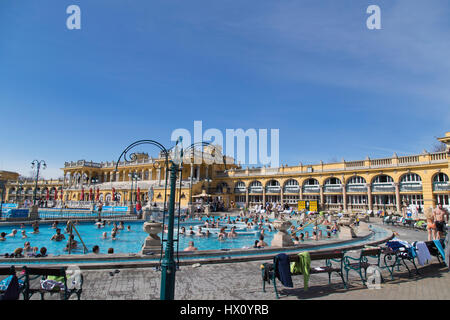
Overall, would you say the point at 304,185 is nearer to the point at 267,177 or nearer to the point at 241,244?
the point at 267,177

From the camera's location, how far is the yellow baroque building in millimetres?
30500

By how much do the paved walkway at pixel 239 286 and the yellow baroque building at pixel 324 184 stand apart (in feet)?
41.1

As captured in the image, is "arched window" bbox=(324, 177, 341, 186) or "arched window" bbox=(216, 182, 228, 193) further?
"arched window" bbox=(216, 182, 228, 193)

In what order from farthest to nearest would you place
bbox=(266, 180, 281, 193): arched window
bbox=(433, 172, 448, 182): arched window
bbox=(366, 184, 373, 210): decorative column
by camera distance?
bbox=(266, 180, 281, 193): arched window, bbox=(366, 184, 373, 210): decorative column, bbox=(433, 172, 448, 182): arched window

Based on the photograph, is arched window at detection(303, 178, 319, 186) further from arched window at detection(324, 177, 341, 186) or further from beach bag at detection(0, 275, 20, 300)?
beach bag at detection(0, 275, 20, 300)

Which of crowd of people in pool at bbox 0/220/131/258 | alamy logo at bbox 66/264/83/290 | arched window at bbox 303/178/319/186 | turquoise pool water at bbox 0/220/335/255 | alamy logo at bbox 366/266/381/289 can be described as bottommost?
turquoise pool water at bbox 0/220/335/255

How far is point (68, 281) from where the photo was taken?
539 cm

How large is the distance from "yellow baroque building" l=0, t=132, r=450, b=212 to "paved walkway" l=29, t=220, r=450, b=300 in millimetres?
12536

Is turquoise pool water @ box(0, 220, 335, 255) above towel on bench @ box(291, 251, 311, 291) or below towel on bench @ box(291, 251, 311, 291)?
below

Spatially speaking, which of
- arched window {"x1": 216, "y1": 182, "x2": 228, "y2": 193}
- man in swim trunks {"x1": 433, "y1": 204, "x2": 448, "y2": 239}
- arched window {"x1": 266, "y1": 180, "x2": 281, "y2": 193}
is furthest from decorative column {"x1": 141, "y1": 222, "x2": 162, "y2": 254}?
arched window {"x1": 216, "y1": 182, "x2": 228, "y2": 193}
